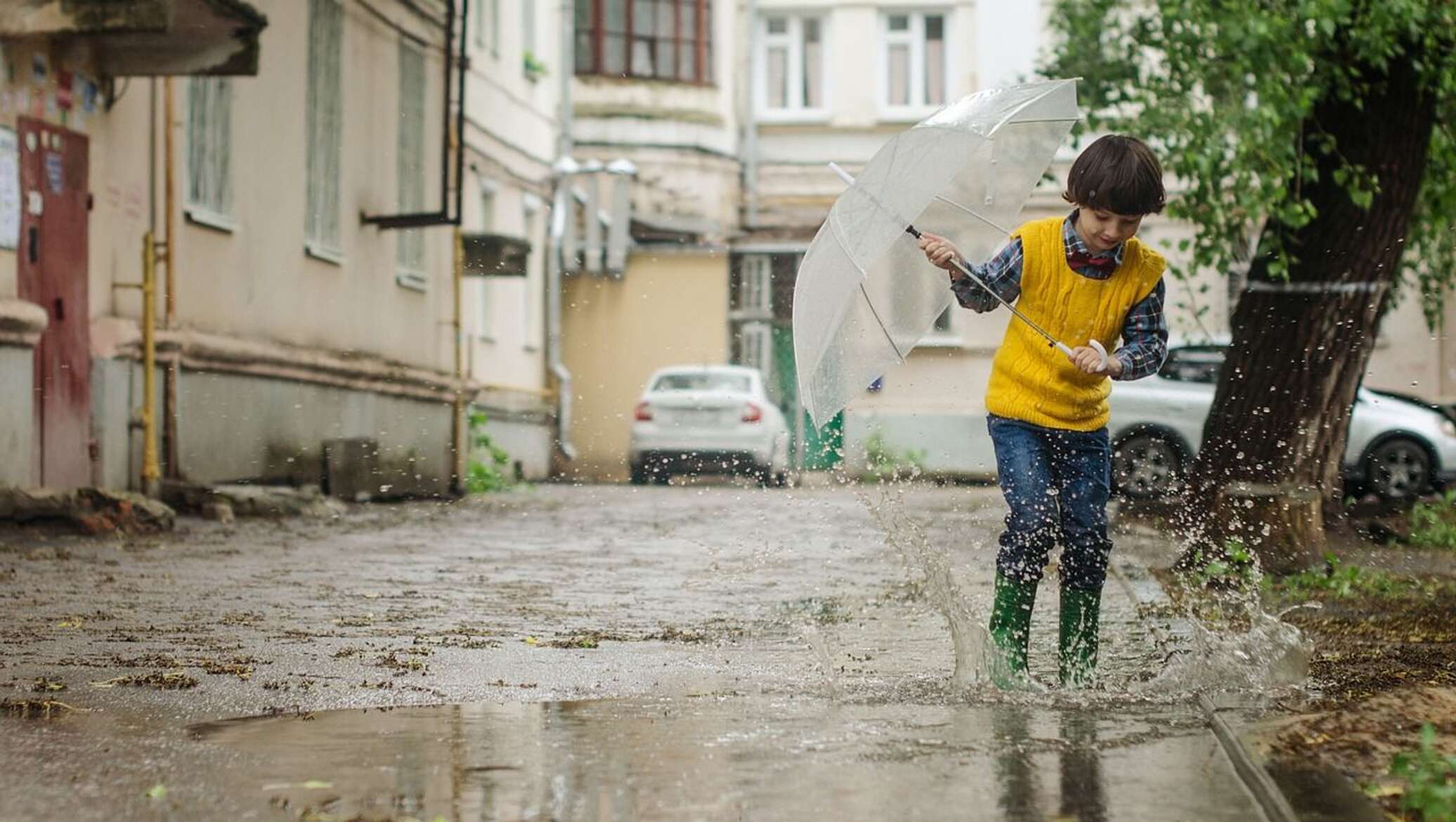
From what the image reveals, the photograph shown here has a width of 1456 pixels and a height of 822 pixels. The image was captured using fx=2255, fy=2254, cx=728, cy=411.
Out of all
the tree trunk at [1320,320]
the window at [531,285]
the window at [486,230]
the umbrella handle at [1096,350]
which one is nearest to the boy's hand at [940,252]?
the umbrella handle at [1096,350]

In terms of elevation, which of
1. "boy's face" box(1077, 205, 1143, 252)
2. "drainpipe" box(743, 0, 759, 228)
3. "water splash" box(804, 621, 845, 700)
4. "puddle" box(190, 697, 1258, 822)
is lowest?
"water splash" box(804, 621, 845, 700)

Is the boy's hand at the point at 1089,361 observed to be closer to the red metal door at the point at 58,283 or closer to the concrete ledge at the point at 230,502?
the red metal door at the point at 58,283

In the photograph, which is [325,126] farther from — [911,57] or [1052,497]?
[911,57]

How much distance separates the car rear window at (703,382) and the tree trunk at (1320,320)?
1565 centimetres

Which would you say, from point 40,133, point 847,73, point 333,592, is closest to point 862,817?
point 333,592

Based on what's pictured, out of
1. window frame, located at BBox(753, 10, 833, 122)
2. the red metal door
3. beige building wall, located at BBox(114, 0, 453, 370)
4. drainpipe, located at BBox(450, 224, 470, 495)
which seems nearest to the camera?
the red metal door

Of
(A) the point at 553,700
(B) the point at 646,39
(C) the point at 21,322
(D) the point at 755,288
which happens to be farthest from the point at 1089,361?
(D) the point at 755,288

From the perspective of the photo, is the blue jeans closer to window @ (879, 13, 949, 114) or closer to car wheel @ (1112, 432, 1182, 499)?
car wheel @ (1112, 432, 1182, 499)

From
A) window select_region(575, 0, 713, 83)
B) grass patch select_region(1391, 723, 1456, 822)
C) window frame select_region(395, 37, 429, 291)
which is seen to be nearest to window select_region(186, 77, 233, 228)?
window frame select_region(395, 37, 429, 291)

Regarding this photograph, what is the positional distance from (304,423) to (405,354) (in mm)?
4122

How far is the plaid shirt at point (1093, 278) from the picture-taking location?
6.20 m

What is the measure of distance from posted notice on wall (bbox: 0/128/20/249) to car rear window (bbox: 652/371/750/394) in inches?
579

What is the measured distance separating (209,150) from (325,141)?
3.19m

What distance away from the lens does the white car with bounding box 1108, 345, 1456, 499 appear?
24.0 m
